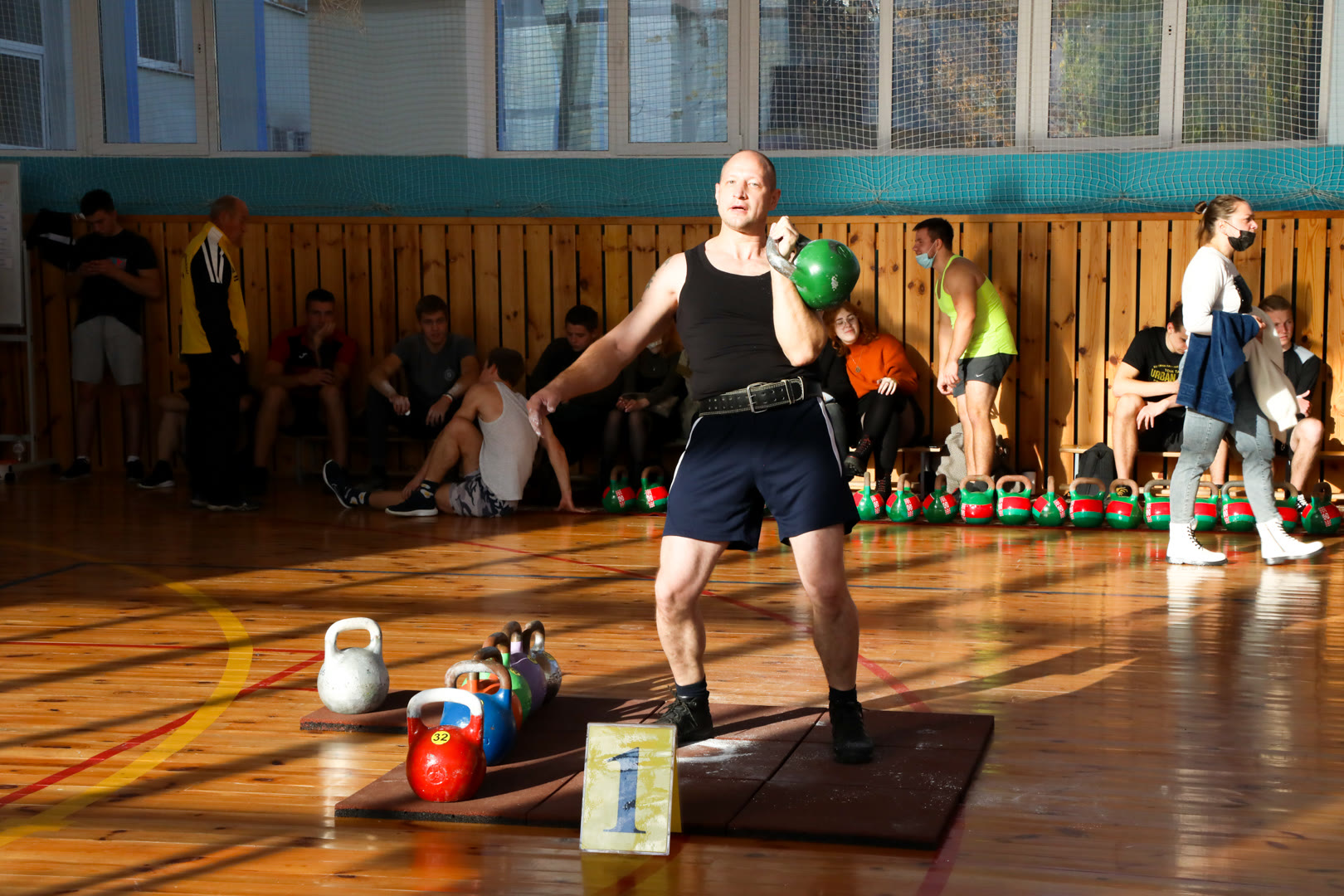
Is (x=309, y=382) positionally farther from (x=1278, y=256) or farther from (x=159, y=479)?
(x=1278, y=256)

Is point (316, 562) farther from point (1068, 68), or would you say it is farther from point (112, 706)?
point (1068, 68)

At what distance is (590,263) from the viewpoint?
9.55 meters

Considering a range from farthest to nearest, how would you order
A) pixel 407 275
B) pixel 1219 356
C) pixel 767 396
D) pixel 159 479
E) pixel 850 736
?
pixel 407 275
pixel 159 479
pixel 1219 356
pixel 850 736
pixel 767 396

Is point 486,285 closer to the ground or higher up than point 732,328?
higher up

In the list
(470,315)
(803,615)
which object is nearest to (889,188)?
(470,315)

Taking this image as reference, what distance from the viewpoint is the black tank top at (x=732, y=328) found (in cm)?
339

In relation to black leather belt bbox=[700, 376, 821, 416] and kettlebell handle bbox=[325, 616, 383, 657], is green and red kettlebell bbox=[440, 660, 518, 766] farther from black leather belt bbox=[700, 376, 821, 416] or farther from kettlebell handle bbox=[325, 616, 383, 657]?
black leather belt bbox=[700, 376, 821, 416]

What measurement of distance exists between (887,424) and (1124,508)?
1.54m

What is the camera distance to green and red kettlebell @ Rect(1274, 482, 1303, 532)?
7.46 meters

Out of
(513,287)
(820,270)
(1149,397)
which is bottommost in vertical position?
(1149,397)

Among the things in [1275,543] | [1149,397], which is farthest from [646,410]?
[1275,543]

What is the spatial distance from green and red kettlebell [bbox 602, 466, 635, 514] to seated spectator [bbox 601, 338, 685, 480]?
229 mm

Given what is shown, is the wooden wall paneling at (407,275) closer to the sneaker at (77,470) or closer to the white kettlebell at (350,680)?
the sneaker at (77,470)

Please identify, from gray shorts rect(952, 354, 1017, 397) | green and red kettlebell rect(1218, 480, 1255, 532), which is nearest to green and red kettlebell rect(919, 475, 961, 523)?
gray shorts rect(952, 354, 1017, 397)
